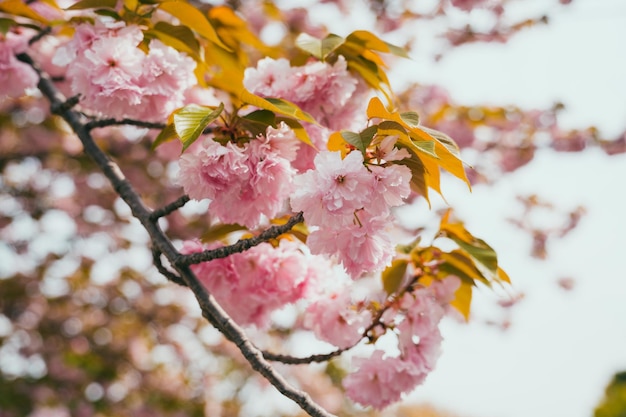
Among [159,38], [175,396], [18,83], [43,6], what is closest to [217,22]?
[159,38]

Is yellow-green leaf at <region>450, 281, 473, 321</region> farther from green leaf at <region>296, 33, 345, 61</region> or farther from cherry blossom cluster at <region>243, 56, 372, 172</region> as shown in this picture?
green leaf at <region>296, 33, 345, 61</region>

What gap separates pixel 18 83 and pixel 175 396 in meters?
4.73

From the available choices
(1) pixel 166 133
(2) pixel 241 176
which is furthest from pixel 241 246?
(1) pixel 166 133

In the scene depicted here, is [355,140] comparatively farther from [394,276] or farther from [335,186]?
[394,276]

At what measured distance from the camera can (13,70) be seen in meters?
1.49

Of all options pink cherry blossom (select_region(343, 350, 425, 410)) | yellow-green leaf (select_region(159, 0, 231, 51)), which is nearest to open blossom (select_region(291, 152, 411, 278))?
pink cherry blossom (select_region(343, 350, 425, 410))

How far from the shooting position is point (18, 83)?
1.50 metres

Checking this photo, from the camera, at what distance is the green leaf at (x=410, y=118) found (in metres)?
0.91

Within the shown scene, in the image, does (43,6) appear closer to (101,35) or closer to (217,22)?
(217,22)

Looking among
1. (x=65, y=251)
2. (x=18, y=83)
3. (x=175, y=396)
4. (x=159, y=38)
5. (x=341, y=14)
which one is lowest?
(x=175, y=396)

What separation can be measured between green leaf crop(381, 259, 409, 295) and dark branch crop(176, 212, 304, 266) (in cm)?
39

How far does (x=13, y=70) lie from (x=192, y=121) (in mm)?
802

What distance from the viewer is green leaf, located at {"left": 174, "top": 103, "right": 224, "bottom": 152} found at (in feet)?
3.02

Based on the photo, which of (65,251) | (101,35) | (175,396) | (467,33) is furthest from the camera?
(175,396)
